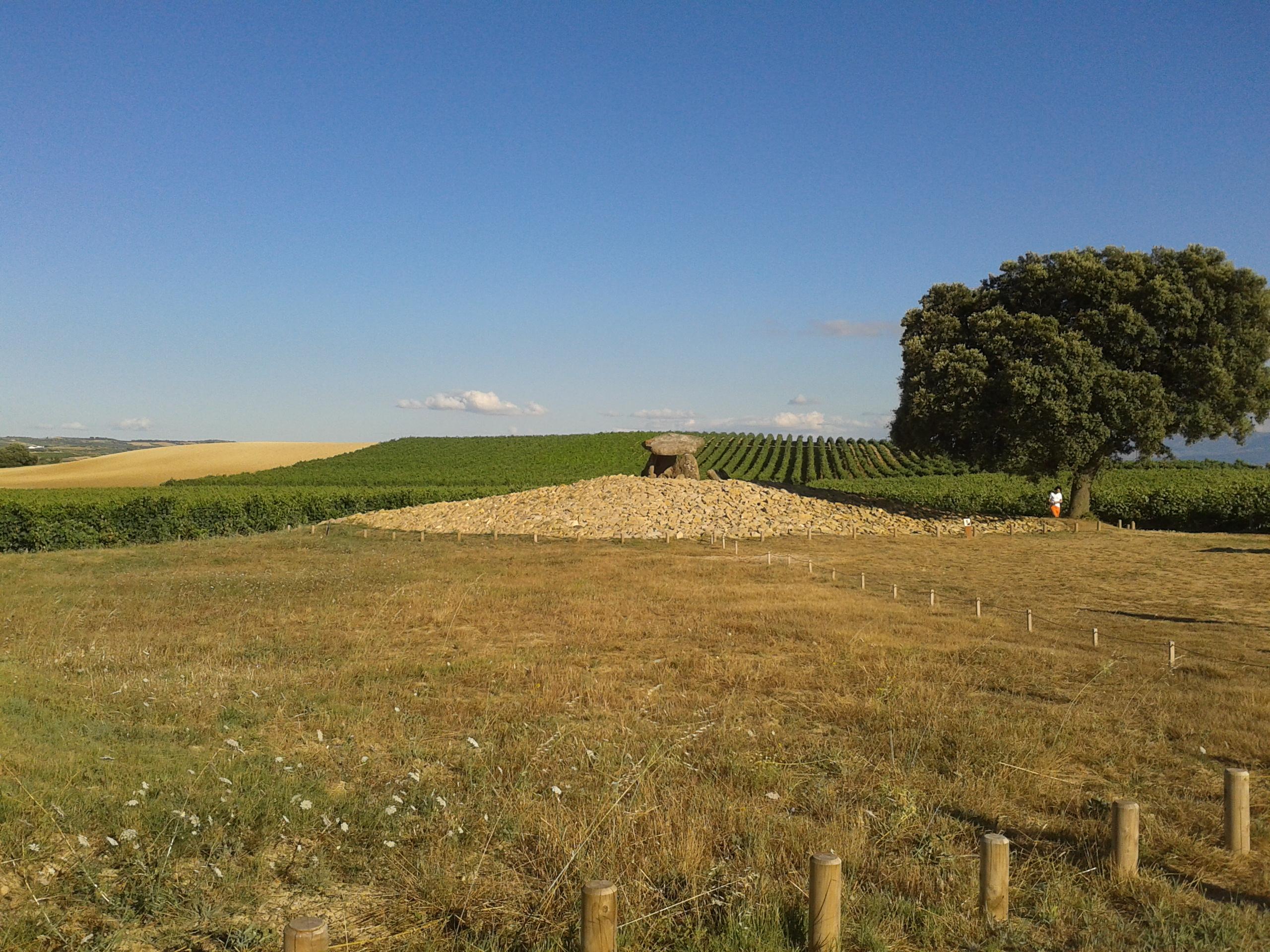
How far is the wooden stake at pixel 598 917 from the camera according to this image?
3971mm

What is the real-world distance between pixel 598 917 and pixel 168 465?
3227 inches

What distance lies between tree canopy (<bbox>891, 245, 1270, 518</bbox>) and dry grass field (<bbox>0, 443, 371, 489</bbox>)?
53846 mm

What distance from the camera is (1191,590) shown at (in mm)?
19688

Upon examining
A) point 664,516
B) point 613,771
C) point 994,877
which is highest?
point 664,516

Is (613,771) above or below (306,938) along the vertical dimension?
below

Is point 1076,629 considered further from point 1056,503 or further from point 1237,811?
point 1056,503

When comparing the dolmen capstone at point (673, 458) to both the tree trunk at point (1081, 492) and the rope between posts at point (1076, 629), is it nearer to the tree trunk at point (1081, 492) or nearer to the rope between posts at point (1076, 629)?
the tree trunk at point (1081, 492)

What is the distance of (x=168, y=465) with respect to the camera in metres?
75.2

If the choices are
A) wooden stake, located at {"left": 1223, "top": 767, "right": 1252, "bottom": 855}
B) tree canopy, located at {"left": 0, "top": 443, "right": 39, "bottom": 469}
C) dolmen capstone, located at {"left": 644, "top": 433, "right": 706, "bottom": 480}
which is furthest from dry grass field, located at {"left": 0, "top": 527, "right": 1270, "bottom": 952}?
tree canopy, located at {"left": 0, "top": 443, "right": 39, "bottom": 469}

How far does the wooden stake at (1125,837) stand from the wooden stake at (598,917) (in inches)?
135

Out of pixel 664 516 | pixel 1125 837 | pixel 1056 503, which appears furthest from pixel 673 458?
pixel 1125 837

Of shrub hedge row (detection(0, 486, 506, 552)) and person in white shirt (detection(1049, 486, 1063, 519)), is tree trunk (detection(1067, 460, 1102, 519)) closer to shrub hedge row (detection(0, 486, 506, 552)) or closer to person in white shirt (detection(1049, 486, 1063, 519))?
person in white shirt (detection(1049, 486, 1063, 519))

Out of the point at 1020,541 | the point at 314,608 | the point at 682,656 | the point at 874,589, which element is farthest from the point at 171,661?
the point at 1020,541

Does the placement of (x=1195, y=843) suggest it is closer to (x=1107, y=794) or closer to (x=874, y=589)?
(x=1107, y=794)
